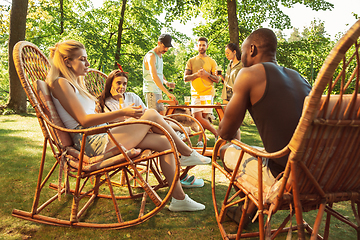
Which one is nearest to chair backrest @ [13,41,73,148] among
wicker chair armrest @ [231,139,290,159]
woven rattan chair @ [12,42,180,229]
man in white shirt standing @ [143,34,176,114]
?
woven rattan chair @ [12,42,180,229]

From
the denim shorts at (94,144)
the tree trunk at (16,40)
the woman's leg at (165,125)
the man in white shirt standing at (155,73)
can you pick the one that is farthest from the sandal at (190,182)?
the tree trunk at (16,40)

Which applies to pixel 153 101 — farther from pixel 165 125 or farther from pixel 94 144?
pixel 94 144

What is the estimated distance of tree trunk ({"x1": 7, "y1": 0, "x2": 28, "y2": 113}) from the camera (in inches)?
290

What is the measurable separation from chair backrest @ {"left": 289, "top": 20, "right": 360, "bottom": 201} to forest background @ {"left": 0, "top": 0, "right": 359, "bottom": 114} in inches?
274

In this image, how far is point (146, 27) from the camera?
40.4 feet

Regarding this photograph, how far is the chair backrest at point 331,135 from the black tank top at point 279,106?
22 centimetres

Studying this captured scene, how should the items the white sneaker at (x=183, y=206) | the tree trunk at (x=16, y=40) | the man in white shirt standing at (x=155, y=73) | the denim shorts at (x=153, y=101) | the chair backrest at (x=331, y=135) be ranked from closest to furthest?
the chair backrest at (x=331, y=135) < the white sneaker at (x=183, y=206) < the man in white shirt standing at (x=155, y=73) < the denim shorts at (x=153, y=101) < the tree trunk at (x=16, y=40)

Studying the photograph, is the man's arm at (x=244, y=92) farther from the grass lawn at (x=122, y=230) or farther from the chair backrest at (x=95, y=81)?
the chair backrest at (x=95, y=81)

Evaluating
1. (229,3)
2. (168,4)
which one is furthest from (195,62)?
(168,4)

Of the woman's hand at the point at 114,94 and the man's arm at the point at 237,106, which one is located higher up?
the man's arm at the point at 237,106

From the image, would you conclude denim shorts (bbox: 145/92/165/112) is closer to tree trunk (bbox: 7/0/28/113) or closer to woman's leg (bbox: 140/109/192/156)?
woman's leg (bbox: 140/109/192/156)

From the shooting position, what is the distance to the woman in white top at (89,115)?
172 centimetres

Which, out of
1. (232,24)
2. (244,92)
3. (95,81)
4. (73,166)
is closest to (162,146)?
(73,166)

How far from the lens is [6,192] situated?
2.17 m
